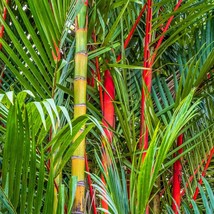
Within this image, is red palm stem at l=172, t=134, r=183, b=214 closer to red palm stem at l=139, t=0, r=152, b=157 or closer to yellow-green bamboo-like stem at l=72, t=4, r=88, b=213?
red palm stem at l=139, t=0, r=152, b=157

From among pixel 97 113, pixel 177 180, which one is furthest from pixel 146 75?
pixel 177 180

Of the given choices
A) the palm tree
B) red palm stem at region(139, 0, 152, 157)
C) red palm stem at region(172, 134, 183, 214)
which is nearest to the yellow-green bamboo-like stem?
the palm tree

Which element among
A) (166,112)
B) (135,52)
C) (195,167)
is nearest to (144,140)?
(166,112)

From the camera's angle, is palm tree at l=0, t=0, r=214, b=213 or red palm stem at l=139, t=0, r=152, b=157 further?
red palm stem at l=139, t=0, r=152, b=157

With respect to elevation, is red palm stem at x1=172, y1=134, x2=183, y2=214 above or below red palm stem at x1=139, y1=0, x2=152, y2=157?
below

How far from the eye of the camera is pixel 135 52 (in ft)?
3.61

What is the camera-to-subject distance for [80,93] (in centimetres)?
70

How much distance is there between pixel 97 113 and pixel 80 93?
150mm

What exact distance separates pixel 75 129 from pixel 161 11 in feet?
1.98

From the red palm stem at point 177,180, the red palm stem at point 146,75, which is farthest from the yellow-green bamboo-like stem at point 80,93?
the red palm stem at point 177,180

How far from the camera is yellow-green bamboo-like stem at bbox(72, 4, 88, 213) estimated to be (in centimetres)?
66

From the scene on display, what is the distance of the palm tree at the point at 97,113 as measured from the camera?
0.58 m

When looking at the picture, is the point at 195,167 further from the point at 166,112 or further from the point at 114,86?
the point at 114,86

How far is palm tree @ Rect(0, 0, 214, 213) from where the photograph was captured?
22.9 inches
